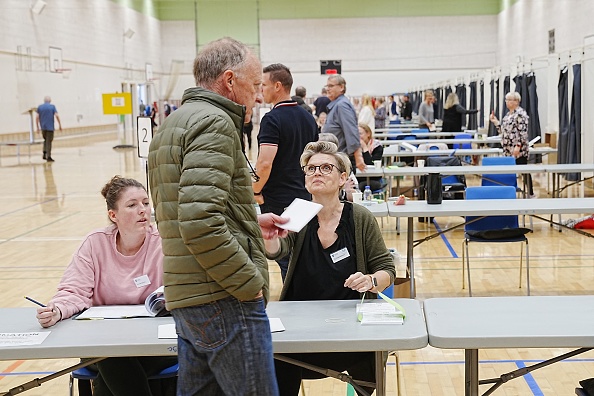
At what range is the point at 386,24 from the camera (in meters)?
30.1

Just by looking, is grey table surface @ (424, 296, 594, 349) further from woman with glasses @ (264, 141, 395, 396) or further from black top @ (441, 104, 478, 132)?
black top @ (441, 104, 478, 132)

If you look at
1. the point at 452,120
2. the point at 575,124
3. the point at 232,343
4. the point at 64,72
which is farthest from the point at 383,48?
the point at 232,343

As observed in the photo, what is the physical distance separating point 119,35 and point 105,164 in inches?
512

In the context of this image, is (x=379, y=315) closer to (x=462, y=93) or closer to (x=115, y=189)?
(x=115, y=189)

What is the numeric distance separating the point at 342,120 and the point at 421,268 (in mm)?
1439

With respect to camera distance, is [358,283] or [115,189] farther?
[115,189]

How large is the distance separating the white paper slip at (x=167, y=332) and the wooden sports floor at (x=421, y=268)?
126cm

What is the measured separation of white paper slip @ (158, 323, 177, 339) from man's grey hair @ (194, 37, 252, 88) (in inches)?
34.7

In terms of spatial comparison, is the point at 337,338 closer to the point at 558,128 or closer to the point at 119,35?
the point at 558,128

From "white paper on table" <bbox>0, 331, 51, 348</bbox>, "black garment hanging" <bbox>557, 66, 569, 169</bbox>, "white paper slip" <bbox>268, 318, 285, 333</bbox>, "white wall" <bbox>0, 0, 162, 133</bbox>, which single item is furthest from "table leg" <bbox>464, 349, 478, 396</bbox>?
"white wall" <bbox>0, 0, 162, 133</bbox>

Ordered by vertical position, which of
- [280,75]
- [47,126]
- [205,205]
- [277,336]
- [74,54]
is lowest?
[277,336]

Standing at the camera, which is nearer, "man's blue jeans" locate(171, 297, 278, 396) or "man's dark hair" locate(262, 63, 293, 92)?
"man's blue jeans" locate(171, 297, 278, 396)

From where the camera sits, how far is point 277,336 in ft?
7.97

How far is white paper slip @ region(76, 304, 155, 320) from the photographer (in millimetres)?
2736
